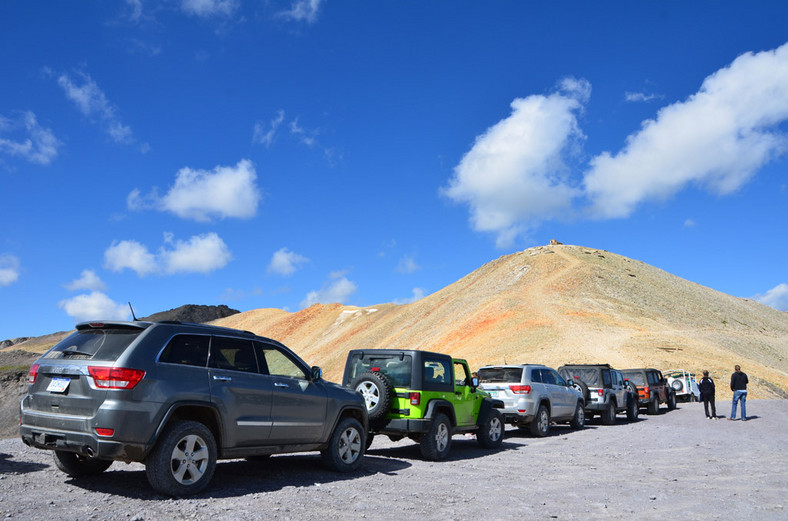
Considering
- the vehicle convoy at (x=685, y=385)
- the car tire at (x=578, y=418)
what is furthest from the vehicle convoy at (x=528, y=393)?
the vehicle convoy at (x=685, y=385)

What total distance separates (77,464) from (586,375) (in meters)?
16.5

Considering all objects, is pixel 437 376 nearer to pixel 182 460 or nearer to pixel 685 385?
pixel 182 460

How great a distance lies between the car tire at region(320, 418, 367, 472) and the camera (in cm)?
856

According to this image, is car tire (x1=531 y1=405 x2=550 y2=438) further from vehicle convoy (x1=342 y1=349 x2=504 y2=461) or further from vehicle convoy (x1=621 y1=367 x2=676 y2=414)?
vehicle convoy (x1=621 y1=367 x2=676 y2=414)

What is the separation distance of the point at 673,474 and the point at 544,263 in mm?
68312

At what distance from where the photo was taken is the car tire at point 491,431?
1244 cm

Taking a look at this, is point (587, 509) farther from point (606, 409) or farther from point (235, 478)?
point (606, 409)

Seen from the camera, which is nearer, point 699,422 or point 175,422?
point 175,422

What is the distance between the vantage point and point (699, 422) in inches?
769

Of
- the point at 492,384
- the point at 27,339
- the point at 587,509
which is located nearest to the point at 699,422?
the point at 492,384

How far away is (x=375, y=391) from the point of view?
10320mm

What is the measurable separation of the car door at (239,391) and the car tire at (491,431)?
240 inches

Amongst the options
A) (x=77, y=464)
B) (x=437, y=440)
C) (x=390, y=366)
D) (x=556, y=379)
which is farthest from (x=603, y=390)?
(x=77, y=464)

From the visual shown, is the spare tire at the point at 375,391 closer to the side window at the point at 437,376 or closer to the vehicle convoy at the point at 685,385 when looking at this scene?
the side window at the point at 437,376
